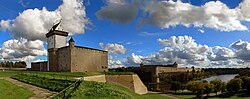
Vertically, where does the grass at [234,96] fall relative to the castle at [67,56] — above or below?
below

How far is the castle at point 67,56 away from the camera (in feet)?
144

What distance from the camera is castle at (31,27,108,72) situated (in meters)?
43.8

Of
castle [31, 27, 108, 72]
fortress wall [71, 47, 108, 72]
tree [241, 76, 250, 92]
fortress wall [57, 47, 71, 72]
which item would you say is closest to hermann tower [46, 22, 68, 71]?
castle [31, 27, 108, 72]

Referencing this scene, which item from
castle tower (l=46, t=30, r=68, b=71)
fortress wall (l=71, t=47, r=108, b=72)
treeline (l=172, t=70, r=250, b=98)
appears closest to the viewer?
fortress wall (l=71, t=47, r=108, b=72)

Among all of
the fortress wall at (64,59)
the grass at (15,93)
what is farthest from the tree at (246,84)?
the grass at (15,93)

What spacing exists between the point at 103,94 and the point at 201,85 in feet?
117

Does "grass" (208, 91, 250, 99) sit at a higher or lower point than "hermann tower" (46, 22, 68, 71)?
lower

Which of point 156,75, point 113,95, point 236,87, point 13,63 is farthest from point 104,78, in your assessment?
point 13,63

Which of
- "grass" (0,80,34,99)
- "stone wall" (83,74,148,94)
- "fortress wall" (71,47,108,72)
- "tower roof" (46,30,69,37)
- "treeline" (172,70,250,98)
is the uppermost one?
"tower roof" (46,30,69,37)

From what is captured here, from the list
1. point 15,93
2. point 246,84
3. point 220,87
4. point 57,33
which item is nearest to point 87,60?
point 57,33

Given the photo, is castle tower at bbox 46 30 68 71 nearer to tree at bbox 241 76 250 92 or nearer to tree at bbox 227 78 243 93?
tree at bbox 227 78 243 93

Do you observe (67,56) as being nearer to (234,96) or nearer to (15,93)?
(15,93)

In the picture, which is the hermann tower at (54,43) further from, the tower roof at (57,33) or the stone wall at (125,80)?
the stone wall at (125,80)

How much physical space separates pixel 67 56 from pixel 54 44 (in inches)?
156
